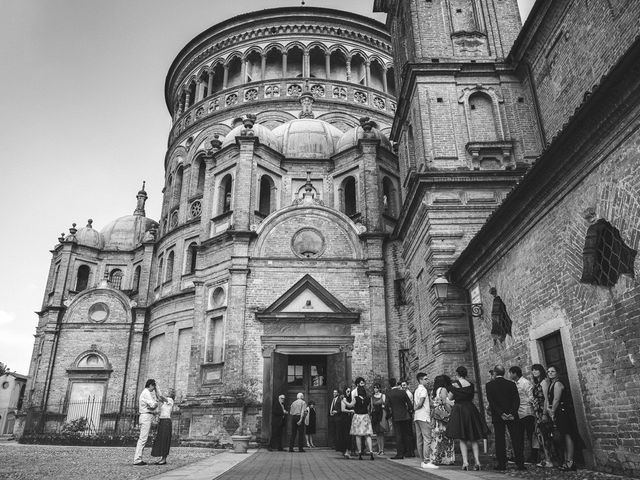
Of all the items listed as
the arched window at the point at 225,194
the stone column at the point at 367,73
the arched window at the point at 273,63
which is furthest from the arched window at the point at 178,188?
the stone column at the point at 367,73

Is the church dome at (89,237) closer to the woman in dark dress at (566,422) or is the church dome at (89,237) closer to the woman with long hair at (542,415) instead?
the woman with long hair at (542,415)

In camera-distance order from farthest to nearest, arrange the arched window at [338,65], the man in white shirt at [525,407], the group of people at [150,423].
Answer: the arched window at [338,65] < the group of people at [150,423] < the man in white shirt at [525,407]

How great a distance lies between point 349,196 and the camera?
953 inches

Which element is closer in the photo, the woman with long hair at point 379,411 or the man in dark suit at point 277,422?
the woman with long hair at point 379,411

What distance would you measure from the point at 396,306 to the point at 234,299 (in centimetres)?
610

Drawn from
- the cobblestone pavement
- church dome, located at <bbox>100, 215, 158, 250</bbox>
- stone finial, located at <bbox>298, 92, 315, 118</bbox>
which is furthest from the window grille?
church dome, located at <bbox>100, 215, 158, 250</bbox>

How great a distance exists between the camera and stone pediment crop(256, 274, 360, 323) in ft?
61.6

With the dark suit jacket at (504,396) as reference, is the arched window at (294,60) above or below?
above

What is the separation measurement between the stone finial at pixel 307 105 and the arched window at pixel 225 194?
23.7 feet

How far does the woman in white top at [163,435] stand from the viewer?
1045cm

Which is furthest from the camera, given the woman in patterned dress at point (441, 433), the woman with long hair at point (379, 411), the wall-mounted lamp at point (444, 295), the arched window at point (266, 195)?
the arched window at point (266, 195)

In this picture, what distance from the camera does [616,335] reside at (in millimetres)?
7227

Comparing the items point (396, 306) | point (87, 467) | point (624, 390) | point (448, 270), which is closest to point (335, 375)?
point (396, 306)

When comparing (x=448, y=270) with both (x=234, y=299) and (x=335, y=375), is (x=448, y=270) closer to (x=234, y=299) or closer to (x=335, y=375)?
(x=335, y=375)
